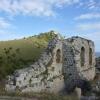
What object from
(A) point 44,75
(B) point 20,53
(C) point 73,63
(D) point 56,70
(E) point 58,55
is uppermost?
(B) point 20,53

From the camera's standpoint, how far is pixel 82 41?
24.4m

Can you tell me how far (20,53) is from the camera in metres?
38.8

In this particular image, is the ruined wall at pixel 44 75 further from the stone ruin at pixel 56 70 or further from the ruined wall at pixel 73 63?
the ruined wall at pixel 73 63

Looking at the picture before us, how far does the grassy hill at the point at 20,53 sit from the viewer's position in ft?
97.0

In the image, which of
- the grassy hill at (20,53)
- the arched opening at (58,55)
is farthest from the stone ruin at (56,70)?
the grassy hill at (20,53)

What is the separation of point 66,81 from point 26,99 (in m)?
6.93

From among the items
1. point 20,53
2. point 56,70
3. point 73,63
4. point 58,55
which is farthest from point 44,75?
point 20,53

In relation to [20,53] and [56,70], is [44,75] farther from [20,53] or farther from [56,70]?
[20,53]

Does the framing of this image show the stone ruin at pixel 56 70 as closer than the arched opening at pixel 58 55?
Yes

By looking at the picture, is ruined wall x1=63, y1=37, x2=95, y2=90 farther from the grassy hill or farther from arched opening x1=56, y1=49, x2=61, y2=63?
the grassy hill

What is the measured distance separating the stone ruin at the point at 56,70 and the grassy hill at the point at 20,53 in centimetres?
608

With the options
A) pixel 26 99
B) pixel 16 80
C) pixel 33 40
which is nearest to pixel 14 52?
pixel 33 40

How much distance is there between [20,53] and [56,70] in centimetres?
1814

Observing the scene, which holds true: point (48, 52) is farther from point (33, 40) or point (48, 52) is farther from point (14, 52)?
point (33, 40)
